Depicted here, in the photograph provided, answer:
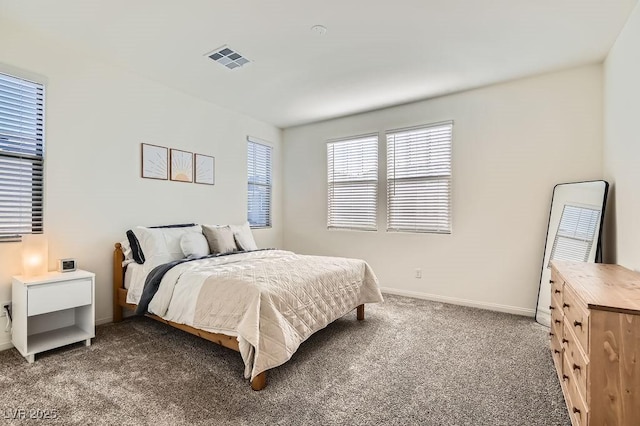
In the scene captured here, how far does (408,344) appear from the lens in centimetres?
282

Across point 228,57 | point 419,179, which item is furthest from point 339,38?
point 419,179

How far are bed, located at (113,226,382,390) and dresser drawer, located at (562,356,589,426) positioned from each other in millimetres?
1580

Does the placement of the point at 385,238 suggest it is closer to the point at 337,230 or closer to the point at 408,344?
the point at 337,230

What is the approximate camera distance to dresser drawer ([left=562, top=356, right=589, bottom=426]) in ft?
4.82

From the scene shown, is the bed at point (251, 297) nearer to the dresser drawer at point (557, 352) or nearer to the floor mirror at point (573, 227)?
the dresser drawer at point (557, 352)

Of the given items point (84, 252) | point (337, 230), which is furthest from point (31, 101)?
point (337, 230)

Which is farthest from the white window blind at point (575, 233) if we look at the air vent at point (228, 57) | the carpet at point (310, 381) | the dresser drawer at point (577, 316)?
the air vent at point (228, 57)

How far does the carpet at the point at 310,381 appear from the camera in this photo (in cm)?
181

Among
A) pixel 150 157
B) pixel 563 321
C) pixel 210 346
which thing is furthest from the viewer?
pixel 150 157

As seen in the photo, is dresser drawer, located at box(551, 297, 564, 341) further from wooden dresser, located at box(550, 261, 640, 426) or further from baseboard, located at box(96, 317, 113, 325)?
baseboard, located at box(96, 317, 113, 325)

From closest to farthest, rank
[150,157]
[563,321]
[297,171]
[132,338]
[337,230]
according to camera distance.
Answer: [563,321] → [132,338] → [150,157] → [337,230] → [297,171]

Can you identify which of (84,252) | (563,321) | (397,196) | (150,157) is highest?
(150,157)

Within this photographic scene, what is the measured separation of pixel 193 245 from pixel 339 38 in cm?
250

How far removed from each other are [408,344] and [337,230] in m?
2.52
